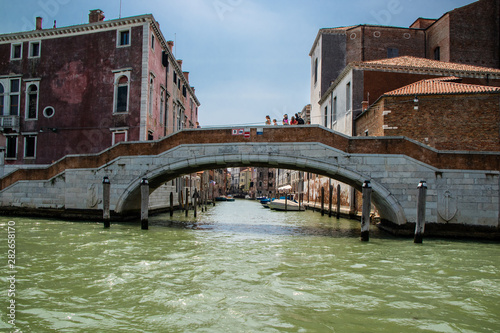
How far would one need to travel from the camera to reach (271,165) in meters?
12.0

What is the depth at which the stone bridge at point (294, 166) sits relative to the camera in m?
9.78

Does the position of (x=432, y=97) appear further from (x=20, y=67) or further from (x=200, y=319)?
(x=20, y=67)

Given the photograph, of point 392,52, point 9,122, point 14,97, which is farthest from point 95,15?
point 392,52

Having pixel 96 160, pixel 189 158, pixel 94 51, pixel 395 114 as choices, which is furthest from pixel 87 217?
pixel 395 114

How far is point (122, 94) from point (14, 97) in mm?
5669

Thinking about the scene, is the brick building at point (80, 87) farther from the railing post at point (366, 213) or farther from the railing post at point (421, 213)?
the railing post at point (421, 213)

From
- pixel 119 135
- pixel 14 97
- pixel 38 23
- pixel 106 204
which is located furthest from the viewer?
pixel 38 23

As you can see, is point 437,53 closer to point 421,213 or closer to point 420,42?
point 420,42

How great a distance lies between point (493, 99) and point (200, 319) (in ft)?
41.3

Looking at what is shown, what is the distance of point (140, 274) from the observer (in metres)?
5.39

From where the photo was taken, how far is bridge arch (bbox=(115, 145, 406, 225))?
10.2m

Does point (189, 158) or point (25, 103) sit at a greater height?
point (25, 103)

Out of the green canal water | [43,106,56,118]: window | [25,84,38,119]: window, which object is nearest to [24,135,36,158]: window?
[25,84,38,119]: window

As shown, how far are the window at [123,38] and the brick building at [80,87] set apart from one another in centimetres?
4
